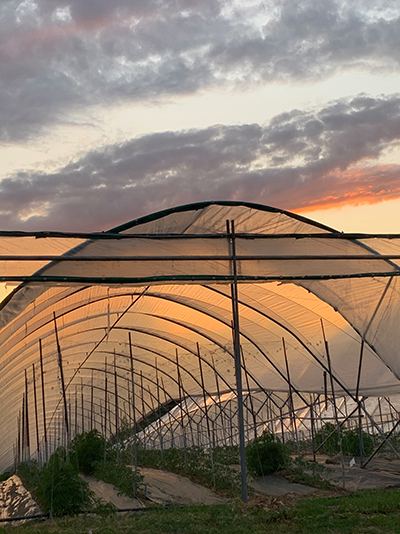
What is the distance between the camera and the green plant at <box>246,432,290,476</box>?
1639cm

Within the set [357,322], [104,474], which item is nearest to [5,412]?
[104,474]

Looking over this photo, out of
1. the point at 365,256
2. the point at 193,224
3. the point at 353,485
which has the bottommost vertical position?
the point at 353,485

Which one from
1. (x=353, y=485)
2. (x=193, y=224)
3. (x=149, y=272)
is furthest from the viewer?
(x=353, y=485)

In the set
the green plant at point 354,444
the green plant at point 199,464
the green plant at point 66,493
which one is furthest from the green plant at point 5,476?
the green plant at point 66,493

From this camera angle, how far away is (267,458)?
54.2 feet

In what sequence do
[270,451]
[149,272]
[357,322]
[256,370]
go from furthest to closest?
[256,370], [270,451], [357,322], [149,272]

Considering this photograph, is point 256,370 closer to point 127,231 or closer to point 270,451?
point 270,451

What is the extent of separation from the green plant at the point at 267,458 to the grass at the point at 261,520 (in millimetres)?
7054

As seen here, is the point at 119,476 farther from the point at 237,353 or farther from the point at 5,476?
the point at 5,476

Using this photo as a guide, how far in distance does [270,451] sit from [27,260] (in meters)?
10.2

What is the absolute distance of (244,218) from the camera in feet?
36.9

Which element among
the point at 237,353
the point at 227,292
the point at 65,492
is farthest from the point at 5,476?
the point at 237,353

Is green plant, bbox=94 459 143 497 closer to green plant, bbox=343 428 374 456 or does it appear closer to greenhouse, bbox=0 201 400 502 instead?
greenhouse, bbox=0 201 400 502

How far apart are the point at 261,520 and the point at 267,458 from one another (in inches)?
344
